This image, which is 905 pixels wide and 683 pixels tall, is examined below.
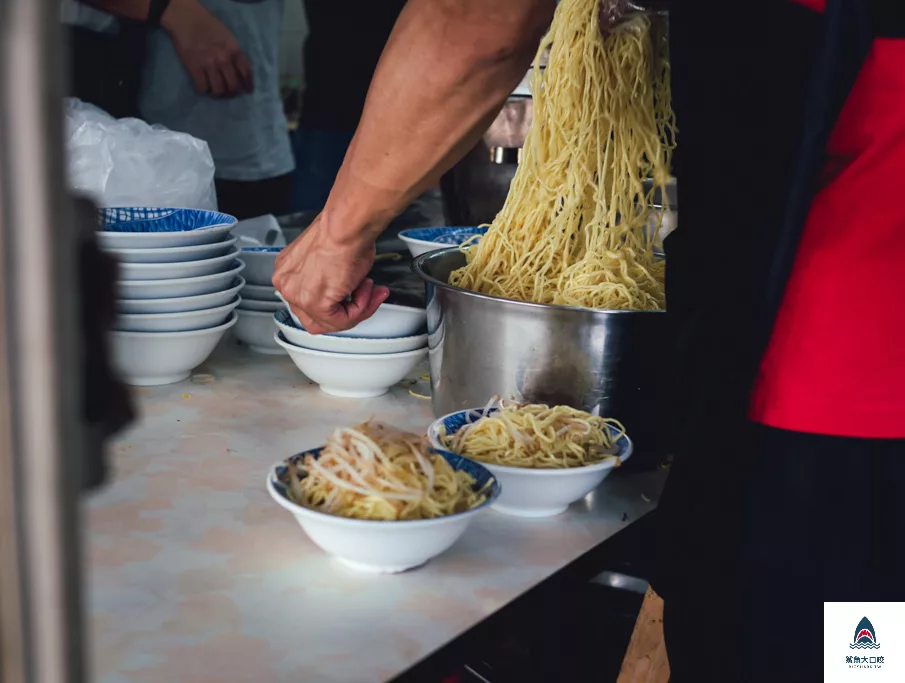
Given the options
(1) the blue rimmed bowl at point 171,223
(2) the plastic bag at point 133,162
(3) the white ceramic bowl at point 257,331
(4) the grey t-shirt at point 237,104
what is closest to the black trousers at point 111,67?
(4) the grey t-shirt at point 237,104

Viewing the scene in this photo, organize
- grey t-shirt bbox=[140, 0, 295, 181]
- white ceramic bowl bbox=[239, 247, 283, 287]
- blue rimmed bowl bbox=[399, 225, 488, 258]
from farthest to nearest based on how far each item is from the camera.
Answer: grey t-shirt bbox=[140, 0, 295, 181]
blue rimmed bowl bbox=[399, 225, 488, 258]
white ceramic bowl bbox=[239, 247, 283, 287]

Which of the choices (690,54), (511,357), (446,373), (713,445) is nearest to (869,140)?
(690,54)

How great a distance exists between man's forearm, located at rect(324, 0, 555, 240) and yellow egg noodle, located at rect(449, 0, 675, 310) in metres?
0.39

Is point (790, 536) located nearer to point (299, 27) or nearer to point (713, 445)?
point (713, 445)

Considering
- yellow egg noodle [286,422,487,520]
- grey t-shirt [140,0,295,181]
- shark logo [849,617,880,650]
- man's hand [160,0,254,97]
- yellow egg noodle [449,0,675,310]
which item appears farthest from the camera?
grey t-shirt [140,0,295,181]

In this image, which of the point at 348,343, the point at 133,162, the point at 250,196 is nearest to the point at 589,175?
the point at 348,343

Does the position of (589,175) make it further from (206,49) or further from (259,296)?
(206,49)

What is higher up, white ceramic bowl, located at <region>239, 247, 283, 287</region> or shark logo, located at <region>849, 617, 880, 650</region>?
white ceramic bowl, located at <region>239, 247, 283, 287</region>

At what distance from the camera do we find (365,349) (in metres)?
1.59

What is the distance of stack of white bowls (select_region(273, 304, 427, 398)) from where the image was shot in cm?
159

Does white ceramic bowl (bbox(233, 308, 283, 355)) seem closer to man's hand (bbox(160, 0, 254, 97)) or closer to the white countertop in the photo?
the white countertop

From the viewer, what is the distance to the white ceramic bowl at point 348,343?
5.19 ft

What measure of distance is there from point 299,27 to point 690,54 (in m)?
8.01

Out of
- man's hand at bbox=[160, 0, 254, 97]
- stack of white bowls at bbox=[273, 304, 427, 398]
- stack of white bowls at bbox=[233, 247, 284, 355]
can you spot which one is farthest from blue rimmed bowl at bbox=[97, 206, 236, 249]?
man's hand at bbox=[160, 0, 254, 97]
